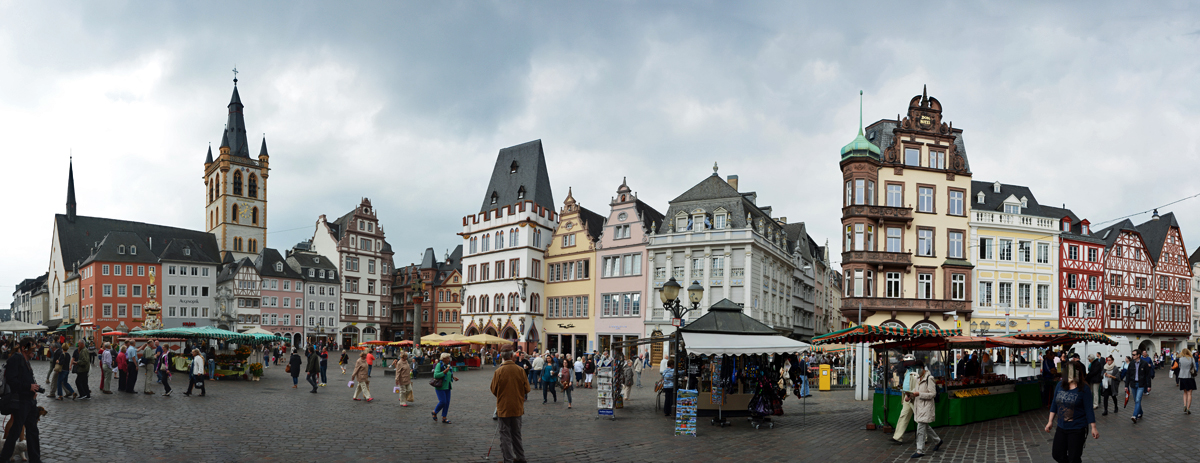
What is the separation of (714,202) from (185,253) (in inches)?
2525

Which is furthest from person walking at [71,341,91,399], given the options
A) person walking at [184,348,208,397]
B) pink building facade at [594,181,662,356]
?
pink building facade at [594,181,662,356]

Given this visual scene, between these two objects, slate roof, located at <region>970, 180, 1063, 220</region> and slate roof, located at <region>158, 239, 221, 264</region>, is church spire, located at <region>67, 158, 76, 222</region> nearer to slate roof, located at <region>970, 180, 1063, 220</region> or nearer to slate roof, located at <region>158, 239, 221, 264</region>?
slate roof, located at <region>158, 239, 221, 264</region>

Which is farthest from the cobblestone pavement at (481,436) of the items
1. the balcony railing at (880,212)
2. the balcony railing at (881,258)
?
the balcony railing at (880,212)

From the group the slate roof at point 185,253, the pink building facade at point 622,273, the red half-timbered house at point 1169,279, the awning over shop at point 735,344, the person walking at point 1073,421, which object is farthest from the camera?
the slate roof at point 185,253

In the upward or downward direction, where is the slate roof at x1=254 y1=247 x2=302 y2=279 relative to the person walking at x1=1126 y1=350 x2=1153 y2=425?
upward

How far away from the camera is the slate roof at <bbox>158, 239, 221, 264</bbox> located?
284ft

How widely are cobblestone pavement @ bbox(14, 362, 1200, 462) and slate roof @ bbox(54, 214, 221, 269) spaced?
274 feet

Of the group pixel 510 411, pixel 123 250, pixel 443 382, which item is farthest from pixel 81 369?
pixel 123 250

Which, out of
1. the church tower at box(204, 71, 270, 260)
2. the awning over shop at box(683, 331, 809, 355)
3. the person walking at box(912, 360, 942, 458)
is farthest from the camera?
the church tower at box(204, 71, 270, 260)

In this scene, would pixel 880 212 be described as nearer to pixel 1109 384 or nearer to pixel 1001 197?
pixel 1001 197

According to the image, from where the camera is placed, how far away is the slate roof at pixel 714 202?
51.4 m

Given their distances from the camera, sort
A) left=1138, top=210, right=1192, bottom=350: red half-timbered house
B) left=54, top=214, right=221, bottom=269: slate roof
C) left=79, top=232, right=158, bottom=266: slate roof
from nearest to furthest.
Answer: left=1138, top=210, right=1192, bottom=350: red half-timbered house → left=79, top=232, right=158, bottom=266: slate roof → left=54, top=214, right=221, bottom=269: slate roof

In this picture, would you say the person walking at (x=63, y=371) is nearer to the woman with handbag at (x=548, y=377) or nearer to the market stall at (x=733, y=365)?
the woman with handbag at (x=548, y=377)

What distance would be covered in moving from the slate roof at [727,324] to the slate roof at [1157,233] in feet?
186
